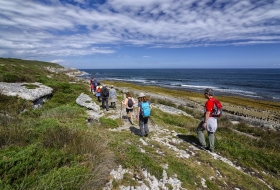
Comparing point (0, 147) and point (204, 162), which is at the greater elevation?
point (0, 147)

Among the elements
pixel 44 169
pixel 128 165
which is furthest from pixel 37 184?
pixel 128 165

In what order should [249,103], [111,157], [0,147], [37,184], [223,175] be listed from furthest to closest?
[249,103] → [223,175] → [111,157] → [0,147] → [37,184]

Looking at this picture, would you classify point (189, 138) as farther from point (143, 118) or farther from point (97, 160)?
point (97, 160)

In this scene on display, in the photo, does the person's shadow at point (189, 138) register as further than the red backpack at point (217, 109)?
Yes

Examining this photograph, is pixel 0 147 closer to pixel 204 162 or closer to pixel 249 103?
pixel 204 162

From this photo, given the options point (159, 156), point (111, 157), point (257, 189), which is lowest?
point (257, 189)

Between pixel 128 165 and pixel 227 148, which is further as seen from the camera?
pixel 227 148

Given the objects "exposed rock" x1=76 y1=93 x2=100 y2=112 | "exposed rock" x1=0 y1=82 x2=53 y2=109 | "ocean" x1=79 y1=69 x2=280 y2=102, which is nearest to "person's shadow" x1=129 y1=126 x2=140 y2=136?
"exposed rock" x1=76 y1=93 x2=100 y2=112

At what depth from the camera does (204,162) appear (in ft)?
20.7

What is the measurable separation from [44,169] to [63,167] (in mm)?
350

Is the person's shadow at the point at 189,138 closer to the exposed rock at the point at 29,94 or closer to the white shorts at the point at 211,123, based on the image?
the white shorts at the point at 211,123

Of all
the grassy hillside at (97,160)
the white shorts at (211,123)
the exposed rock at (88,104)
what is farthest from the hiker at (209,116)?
the exposed rock at (88,104)

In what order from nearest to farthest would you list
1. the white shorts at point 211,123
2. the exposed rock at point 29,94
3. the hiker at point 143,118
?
the white shorts at point 211,123
the hiker at point 143,118
the exposed rock at point 29,94

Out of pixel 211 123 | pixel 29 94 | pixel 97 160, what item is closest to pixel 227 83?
pixel 211 123
